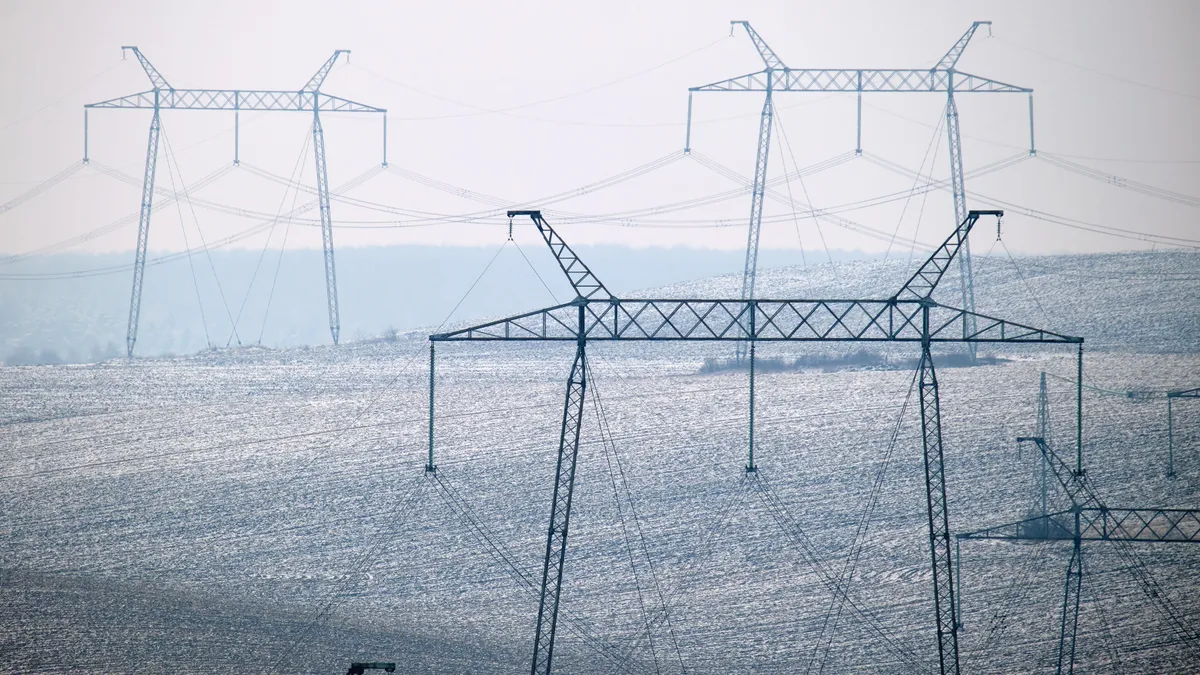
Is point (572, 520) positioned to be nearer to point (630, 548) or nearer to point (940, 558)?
point (630, 548)

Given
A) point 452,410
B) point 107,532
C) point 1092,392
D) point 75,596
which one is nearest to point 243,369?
point 452,410

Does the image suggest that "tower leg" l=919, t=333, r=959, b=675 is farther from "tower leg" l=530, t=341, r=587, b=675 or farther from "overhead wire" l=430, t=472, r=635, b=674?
"tower leg" l=530, t=341, r=587, b=675

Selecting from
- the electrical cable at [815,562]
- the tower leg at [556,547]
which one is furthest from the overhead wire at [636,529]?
the electrical cable at [815,562]

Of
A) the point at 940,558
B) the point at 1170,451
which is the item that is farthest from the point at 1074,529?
the point at 1170,451

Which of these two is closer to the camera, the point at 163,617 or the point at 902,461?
the point at 163,617

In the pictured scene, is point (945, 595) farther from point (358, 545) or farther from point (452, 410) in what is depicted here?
point (452, 410)

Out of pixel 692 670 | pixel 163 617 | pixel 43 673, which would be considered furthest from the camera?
pixel 163 617

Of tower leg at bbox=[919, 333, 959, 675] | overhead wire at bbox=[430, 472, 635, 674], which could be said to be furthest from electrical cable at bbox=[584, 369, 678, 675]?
tower leg at bbox=[919, 333, 959, 675]
